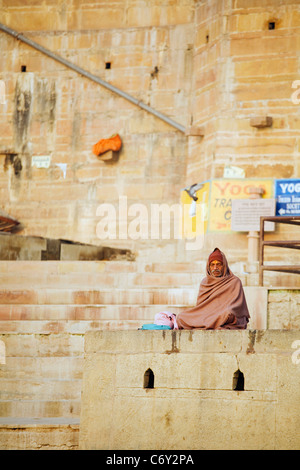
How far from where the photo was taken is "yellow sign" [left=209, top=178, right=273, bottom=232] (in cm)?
1767

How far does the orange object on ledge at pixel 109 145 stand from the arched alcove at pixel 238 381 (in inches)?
395

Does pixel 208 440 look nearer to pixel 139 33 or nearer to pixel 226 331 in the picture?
pixel 226 331

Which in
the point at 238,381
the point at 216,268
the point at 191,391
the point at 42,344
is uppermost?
the point at 216,268

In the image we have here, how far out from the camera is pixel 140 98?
1977cm

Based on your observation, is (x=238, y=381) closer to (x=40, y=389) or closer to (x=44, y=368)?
(x=40, y=389)

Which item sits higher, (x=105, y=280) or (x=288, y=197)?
(x=288, y=197)

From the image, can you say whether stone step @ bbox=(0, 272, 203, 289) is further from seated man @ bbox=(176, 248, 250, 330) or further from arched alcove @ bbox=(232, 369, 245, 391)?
arched alcove @ bbox=(232, 369, 245, 391)

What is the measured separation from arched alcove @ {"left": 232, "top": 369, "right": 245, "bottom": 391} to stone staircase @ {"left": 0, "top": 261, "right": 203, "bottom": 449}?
173cm

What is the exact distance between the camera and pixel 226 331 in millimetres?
10070

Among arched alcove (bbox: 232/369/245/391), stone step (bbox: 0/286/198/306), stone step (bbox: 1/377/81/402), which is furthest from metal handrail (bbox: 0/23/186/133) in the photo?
arched alcove (bbox: 232/369/245/391)

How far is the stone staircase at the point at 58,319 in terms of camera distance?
11.3m

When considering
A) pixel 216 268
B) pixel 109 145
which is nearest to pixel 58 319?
pixel 216 268

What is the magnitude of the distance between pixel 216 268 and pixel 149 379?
126 centimetres

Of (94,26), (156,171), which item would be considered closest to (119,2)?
(94,26)
